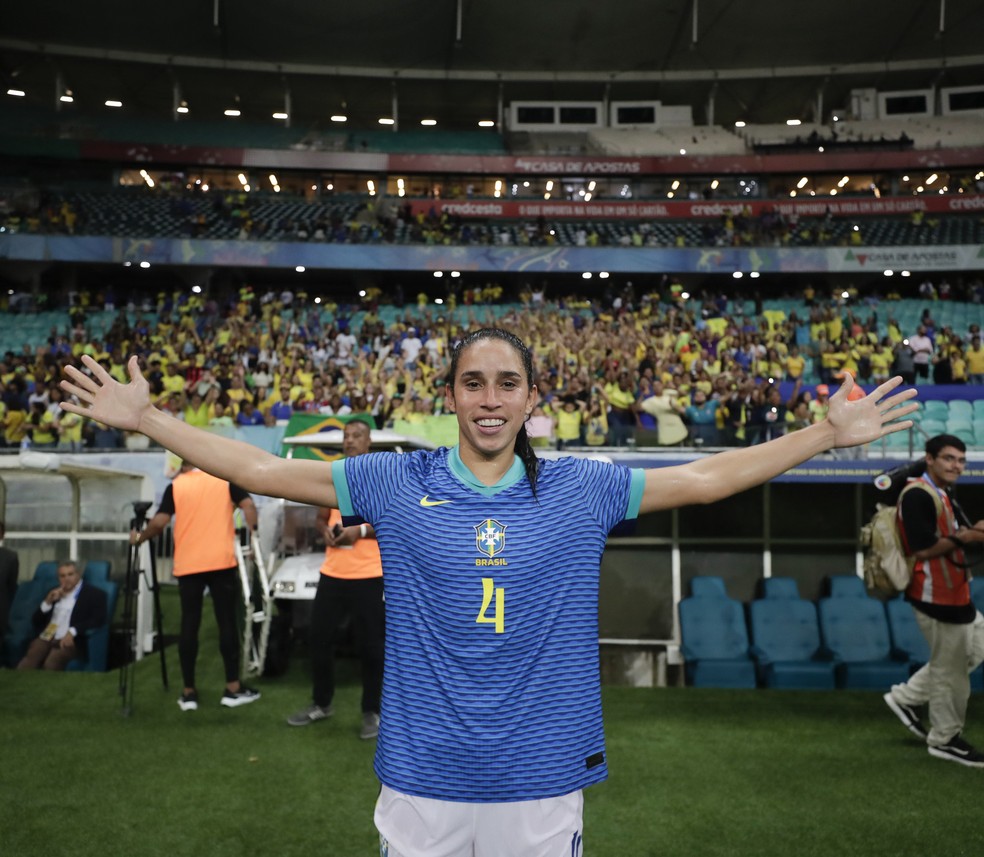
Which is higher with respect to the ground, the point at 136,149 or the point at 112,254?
the point at 136,149

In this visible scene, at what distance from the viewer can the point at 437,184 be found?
36875 mm

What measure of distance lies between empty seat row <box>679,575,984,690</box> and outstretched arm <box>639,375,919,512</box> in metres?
7.15

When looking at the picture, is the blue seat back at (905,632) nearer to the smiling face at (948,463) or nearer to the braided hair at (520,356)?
the smiling face at (948,463)

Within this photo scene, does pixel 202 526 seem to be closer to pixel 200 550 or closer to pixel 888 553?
pixel 200 550

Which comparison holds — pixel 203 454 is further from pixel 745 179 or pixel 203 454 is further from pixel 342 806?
pixel 745 179

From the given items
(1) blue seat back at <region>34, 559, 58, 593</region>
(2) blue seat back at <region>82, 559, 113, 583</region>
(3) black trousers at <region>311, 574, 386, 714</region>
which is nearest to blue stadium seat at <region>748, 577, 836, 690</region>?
(3) black trousers at <region>311, 574, 386, 714</region>

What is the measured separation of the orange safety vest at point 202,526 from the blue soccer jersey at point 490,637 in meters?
4.86

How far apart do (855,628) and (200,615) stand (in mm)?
6659

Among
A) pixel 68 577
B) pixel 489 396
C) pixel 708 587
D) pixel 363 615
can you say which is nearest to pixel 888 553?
pixel 363 615

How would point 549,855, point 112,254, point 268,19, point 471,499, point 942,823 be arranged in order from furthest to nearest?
1. point 268,19
2. point 112,254
3. point 942,823
4. point 471,499
5. point 549,855

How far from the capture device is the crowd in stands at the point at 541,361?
11.8m

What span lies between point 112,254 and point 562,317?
50.2 ft

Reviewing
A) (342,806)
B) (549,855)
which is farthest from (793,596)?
(549,855)

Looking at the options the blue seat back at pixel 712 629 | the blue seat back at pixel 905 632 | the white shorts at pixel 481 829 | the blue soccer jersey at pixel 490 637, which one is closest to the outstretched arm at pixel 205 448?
the blue soccer jersey at pixel 490 637
